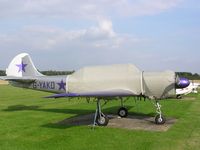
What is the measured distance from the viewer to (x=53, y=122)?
1595cm

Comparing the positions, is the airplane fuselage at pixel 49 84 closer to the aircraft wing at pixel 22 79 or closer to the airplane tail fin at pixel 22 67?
the aircraft wing at pixel 22 79

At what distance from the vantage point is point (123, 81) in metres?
15.3

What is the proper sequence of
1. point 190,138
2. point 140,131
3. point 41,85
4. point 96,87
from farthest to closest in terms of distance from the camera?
point 41,85
point 96,87
point 140,131
point 190,138

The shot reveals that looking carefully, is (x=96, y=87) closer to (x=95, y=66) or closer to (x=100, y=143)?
(x=95, y=66)

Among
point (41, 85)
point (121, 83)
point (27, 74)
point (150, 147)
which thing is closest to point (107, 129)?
point (121, 83)

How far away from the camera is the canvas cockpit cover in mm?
15000

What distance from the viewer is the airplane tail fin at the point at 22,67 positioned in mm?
20656

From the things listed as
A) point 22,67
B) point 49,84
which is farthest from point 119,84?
point 22,67

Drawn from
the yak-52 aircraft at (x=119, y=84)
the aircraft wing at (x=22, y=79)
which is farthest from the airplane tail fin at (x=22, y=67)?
the yak-52 aircraft at (x=119, y=84)

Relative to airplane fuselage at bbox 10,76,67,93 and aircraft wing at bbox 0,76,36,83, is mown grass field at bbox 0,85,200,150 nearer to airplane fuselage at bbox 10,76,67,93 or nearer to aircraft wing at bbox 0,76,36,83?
airplane fuselage at bbox 10,76,67,93

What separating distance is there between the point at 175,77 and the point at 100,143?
224 inches

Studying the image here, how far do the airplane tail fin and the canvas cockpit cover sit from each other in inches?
215

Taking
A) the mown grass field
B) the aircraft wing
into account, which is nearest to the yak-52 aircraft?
the mown grass field

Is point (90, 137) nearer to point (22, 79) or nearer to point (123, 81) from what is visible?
point (123, 81)
